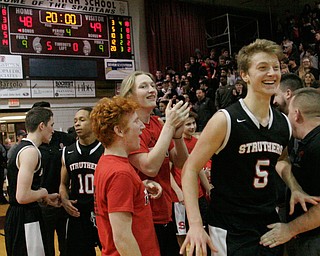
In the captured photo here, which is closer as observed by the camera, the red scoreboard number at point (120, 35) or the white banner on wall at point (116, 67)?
the white banner on wall at point (116, 67)

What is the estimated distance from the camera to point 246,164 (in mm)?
2289

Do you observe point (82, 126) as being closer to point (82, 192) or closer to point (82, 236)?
point (82, 192)

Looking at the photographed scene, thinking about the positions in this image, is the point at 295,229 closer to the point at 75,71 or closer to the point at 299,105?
the point at 299,105

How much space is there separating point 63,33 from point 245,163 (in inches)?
394

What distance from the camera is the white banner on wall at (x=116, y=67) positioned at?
1219cm

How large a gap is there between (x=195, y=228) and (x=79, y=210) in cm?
203

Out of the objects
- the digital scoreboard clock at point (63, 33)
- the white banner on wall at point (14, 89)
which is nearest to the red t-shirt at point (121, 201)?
the digital scoreboard clock at point (63, 33)

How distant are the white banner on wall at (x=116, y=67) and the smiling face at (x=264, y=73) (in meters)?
10.1

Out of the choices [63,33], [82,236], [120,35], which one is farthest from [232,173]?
[120,35]

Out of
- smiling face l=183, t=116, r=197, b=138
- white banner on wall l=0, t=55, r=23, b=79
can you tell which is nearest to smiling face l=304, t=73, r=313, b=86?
smiling face l=183, t=116, r=197, b=138

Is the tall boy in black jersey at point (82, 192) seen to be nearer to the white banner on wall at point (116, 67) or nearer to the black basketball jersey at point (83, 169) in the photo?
the black basketball jersey at point (83, 169)

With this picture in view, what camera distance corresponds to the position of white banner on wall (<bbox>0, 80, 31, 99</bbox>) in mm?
10922

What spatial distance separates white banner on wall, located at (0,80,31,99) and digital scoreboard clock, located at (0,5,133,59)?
801 millimetres

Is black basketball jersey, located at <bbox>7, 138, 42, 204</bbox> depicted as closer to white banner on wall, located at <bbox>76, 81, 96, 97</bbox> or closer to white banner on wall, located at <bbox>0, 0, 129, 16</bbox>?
white banner on wall, located at <bbox>0, 0, 129, 16</bbox>
